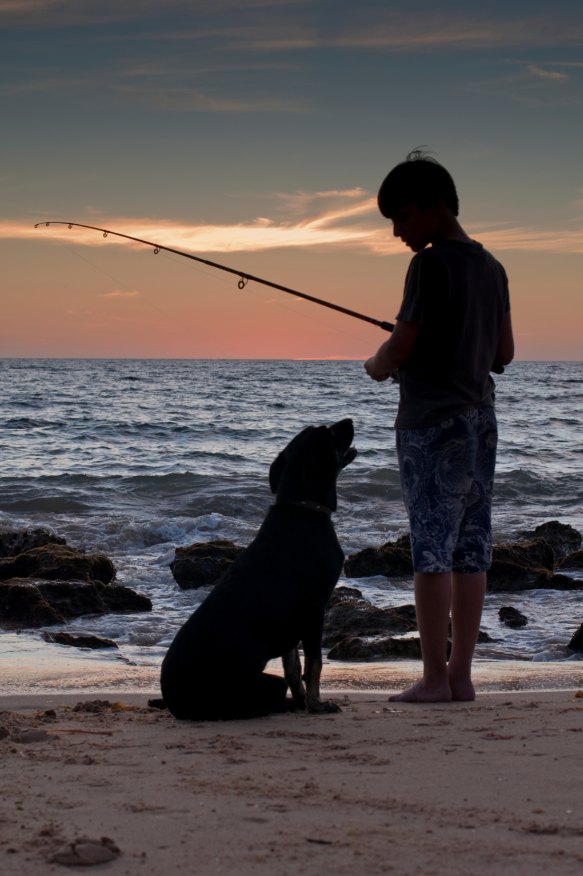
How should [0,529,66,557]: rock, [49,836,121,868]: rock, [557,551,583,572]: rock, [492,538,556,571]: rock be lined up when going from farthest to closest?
[0,529,66,557]: rock
[557,551,583,572]: rock
[492,538,556,571]: rock
[49,836,121,868]: rock

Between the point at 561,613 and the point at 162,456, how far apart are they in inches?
532

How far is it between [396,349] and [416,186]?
71 cm

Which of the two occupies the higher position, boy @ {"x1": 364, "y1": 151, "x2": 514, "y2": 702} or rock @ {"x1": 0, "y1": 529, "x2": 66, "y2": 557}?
boy @ {"x1": 364, "y1": 151, "x2": 514, "y2": 702}

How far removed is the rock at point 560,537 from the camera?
1212cm

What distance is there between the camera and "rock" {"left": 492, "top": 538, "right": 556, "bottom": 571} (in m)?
10.5

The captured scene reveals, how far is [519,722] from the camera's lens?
156 inches

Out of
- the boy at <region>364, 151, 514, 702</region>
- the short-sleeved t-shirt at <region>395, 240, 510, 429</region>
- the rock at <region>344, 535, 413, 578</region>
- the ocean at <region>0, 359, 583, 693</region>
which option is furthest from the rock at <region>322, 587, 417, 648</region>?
the short-sleeved t-shirt at <region>395, 240, 510, 429</region>

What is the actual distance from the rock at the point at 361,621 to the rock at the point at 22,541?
4337 mm

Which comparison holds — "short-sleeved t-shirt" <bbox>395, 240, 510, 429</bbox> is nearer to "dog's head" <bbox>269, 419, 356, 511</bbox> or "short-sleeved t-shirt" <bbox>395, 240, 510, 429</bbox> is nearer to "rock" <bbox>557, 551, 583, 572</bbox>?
"dog's head" <bbox>269, 419, 356, 511</bbox>

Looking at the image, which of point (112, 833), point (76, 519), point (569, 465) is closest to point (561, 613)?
point (112, 833)

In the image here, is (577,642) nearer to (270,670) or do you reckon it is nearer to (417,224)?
(270,670)

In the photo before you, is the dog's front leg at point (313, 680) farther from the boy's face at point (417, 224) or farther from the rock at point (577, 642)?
the rock at point (577, 642)

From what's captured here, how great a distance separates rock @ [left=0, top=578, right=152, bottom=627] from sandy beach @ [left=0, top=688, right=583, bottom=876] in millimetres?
3638

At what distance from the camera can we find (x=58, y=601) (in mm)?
8391
